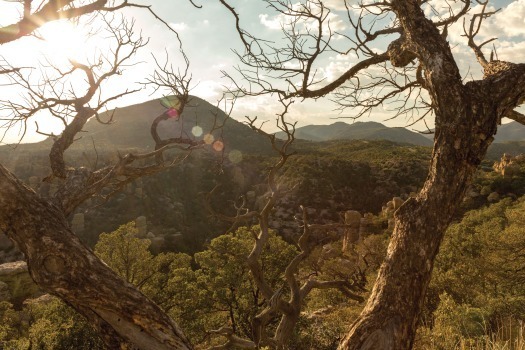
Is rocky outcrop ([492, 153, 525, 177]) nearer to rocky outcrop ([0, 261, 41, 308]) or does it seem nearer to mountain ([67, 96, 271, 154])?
mountain ([67, 96, 271, 154])

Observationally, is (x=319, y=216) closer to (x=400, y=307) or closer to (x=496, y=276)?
(x=496, y=276)

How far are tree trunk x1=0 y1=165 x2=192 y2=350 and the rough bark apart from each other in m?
1.20

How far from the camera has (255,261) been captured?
218 inches

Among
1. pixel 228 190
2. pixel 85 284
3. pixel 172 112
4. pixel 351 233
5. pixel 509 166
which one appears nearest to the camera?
pixel 85 284

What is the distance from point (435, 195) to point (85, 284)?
7.32 feet

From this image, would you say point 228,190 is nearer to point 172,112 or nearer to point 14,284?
point 14,284

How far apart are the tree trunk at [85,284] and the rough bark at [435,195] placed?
120cm

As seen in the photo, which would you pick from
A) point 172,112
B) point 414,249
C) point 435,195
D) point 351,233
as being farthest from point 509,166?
point 414,249

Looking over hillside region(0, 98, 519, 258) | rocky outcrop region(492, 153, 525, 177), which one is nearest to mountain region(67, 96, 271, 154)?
hillside region(0, 98, 519, 258)

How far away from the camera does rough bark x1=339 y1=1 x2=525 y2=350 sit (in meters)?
2.05

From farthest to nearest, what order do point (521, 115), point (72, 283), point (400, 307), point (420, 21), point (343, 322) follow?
point (343, 322) → point (521, 115) → point (420, 21) → point (400, 307) → point (72, 283)

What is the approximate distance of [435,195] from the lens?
2201mm

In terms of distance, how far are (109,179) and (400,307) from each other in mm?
3133

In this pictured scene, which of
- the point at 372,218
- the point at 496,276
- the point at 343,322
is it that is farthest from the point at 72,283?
the point at 372,218
